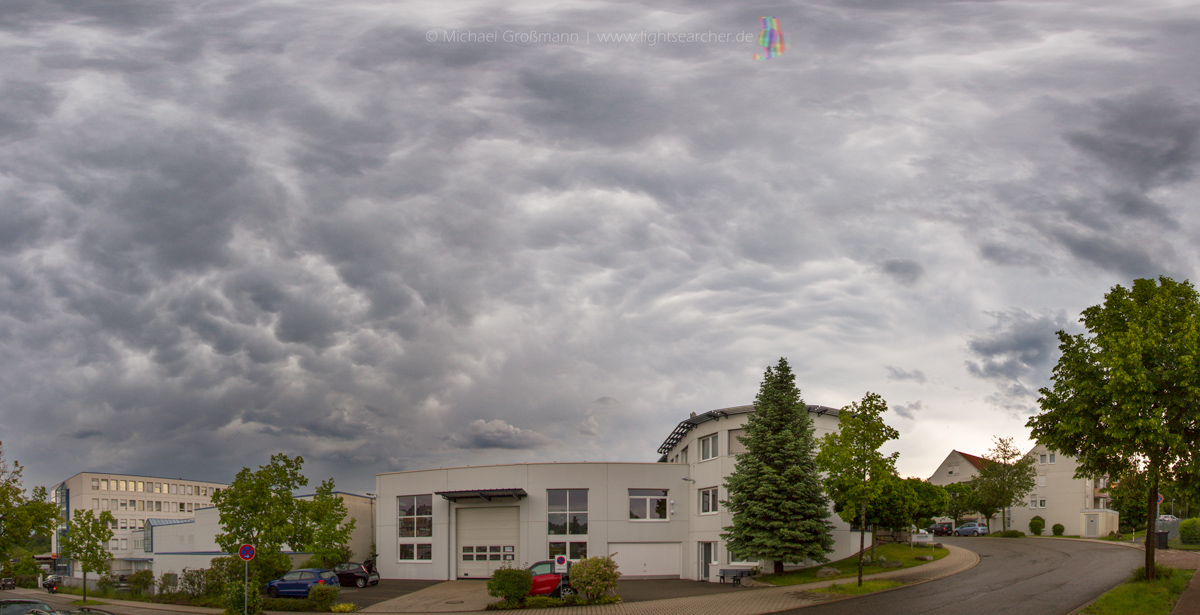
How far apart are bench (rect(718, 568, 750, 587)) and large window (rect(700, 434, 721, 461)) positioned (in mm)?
6143

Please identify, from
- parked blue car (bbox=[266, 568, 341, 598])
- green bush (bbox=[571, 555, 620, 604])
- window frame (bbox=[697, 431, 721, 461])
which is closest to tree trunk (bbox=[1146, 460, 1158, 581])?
green bush (bbox=[571, 555, 620, 604])

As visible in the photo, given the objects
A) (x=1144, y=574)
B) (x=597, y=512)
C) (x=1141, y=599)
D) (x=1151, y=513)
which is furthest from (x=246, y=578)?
(x=1144, y=574)

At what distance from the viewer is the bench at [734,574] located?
3694cm

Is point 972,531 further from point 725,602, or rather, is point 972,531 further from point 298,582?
point 298,582

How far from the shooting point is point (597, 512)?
147ft

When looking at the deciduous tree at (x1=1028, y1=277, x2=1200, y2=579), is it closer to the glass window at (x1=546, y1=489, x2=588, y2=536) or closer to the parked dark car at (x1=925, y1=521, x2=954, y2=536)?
the glass window at (x1=546, y1=489, x2=588, y2=536)

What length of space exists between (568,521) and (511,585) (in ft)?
44.3

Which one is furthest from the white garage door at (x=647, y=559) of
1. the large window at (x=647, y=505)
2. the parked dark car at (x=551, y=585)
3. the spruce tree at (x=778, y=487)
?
the parked dark car at (x=551, y=585)

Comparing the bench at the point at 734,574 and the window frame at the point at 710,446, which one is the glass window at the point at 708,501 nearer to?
the window frame at the point at 710,446

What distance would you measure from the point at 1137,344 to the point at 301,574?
121ft

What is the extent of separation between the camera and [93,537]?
171 ft

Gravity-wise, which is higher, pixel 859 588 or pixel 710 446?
pixel 710 446

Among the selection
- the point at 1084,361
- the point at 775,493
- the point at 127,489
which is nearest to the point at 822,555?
the point at 775,493

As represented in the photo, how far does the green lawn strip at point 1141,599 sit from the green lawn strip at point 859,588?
311 inches
